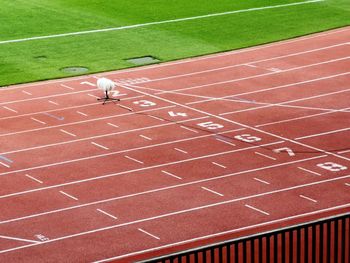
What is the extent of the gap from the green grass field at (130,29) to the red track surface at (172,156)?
187 centimetres

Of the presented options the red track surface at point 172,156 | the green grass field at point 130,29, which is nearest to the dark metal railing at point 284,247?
the red track surface at point 172,156

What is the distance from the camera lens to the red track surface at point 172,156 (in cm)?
1867

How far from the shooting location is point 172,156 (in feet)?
75.2

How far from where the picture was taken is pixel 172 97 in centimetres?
2823

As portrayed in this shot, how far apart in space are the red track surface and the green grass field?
1.87 metres

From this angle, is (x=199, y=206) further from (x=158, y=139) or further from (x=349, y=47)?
(x=349, y=47)

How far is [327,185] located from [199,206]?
9.77 feet

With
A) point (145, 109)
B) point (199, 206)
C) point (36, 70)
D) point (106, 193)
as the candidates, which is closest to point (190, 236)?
point (199, 206)

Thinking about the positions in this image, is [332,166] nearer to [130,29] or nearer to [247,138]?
[247,138]

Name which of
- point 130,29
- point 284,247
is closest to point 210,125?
point 130,29

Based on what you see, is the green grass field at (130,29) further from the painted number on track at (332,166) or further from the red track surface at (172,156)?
the painted number on track at (332,166)

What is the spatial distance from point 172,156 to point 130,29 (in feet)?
48.3

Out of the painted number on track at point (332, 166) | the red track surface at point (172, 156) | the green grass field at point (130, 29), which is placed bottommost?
the red track surface at point (172, 156)

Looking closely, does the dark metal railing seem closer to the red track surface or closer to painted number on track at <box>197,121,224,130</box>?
the red track surface
